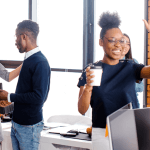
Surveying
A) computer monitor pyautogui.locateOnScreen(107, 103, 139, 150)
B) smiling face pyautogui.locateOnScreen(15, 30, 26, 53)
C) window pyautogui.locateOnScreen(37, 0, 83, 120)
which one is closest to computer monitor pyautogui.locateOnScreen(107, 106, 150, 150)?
computer monitor pyautogui.locateOnScreen(107, 103, 139, 150)

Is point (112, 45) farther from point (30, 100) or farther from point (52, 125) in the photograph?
point (52, 125)

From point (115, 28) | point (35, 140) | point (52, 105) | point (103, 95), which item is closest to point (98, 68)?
point (103, 95)

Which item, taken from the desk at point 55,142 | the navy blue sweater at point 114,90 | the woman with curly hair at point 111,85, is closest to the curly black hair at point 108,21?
the woman with curly hair at point 111,85

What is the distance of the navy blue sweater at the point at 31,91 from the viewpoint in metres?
1.59

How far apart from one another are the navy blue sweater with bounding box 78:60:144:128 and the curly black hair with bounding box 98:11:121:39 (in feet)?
0.72

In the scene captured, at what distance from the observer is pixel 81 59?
299 cm

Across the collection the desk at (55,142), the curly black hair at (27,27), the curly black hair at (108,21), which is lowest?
the desk at (55,142)

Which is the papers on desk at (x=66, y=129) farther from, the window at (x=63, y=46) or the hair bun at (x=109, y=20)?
the hair bun at (x=109, y=20)

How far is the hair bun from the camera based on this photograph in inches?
48.2

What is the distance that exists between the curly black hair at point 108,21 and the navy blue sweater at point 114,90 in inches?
8.6

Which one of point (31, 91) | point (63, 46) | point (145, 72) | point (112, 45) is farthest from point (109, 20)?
point (63, 46)

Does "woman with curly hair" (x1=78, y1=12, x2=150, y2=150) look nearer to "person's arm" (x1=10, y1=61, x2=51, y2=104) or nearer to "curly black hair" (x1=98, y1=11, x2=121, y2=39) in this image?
"curly black hair" (x1=98, y1=11, x2=121, y2=39)

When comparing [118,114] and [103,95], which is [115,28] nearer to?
[103,95]

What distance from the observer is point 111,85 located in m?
1.16
